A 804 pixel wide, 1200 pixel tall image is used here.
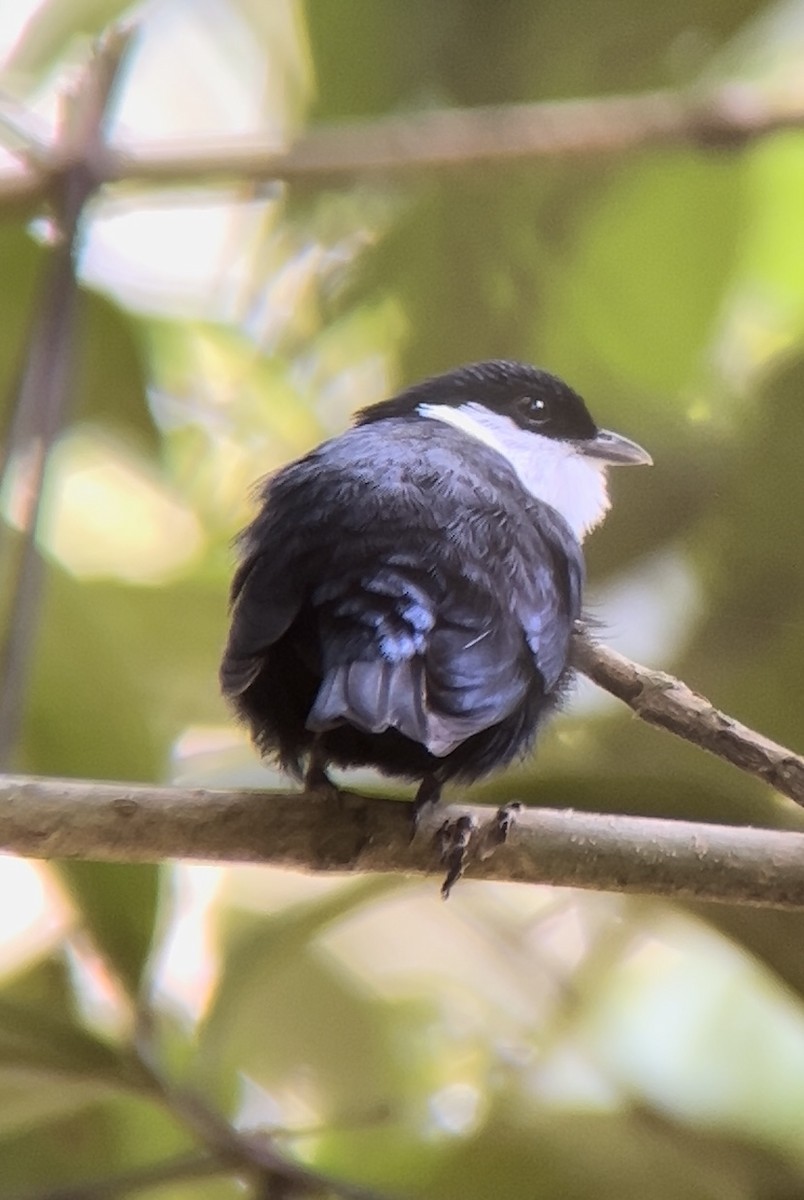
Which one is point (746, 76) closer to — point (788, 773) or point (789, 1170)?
point (788, 773)

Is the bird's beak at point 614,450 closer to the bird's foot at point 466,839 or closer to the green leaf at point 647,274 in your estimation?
the green leaf at point 647,274

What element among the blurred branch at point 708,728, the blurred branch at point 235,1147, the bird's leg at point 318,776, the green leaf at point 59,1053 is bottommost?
the blurred branch at point 235,1147

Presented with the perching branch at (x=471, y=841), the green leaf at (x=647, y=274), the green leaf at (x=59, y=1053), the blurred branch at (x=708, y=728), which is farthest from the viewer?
the green leaf at (x=647, y=274)

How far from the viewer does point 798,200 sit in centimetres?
156

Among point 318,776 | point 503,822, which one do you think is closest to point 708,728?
point 503,822

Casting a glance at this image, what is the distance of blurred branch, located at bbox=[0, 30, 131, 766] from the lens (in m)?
1.13

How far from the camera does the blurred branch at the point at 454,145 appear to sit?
1251mm

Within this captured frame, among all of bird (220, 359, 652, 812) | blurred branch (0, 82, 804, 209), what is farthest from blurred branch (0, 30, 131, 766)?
bird (220, 359, 652, 812)

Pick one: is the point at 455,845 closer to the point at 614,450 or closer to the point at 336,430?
the point at 614,450

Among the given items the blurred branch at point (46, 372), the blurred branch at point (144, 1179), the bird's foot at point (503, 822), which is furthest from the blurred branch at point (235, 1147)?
the bird's foot at point (503, 822)

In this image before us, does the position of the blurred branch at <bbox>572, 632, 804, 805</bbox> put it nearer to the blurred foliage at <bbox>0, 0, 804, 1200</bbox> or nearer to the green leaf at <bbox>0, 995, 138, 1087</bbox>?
the blurred foliage at <bbox>0, 0, 804, 1200</bbox>

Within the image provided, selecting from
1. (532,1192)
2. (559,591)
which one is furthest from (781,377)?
(532,1192)

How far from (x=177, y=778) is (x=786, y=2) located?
1059 millimetres

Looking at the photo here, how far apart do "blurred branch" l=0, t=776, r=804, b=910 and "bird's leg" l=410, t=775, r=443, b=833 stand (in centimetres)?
3
